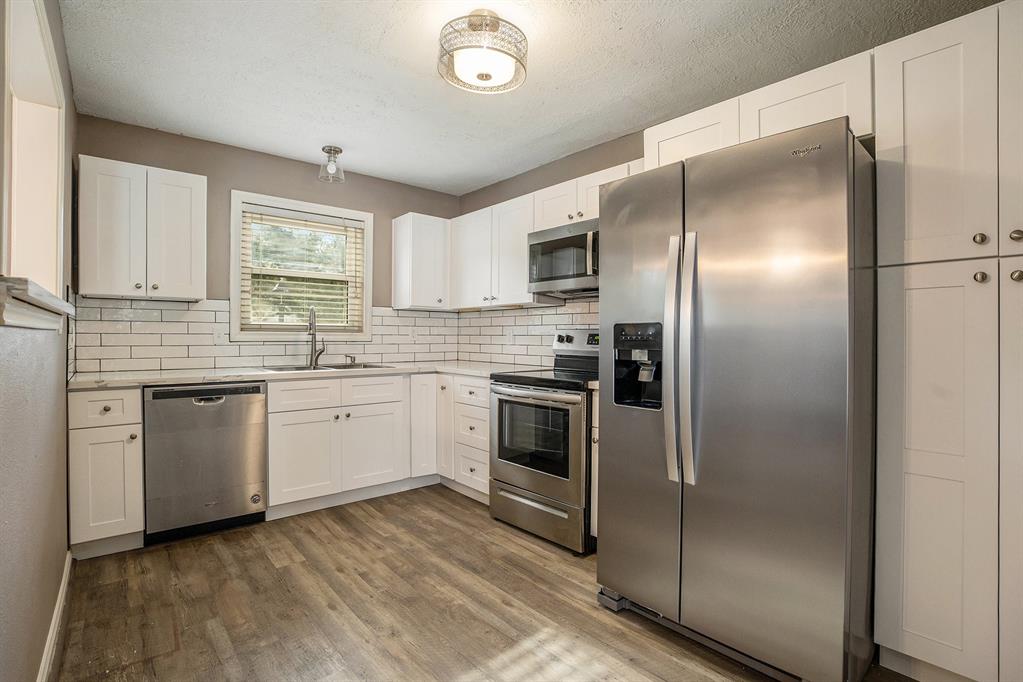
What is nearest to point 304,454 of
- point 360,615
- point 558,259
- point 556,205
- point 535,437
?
point 360,615

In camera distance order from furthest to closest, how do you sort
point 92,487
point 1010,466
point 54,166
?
point 92,487 → point 54,166 → point 1010,466

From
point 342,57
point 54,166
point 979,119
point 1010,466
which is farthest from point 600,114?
point 54,166

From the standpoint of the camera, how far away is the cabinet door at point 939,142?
63.0 inches

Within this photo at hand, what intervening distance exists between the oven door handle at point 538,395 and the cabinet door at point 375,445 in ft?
2.90

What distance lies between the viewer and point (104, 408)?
268 centimetres

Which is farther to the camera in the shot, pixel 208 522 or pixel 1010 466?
pixel 208 522

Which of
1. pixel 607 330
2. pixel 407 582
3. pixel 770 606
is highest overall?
pixel 607 330

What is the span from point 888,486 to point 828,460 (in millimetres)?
401

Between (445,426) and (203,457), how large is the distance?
1595 millimetres

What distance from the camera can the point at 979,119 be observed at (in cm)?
161

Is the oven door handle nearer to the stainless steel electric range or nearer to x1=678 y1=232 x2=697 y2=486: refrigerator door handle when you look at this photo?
the stainless steel electric range

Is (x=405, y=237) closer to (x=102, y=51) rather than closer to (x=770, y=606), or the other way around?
(x=102, y=51)

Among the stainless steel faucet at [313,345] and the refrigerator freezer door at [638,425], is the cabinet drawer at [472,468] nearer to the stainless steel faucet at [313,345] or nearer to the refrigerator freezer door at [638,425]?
the stainless steel faucet at [313,345]

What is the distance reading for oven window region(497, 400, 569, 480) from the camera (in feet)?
9.41
